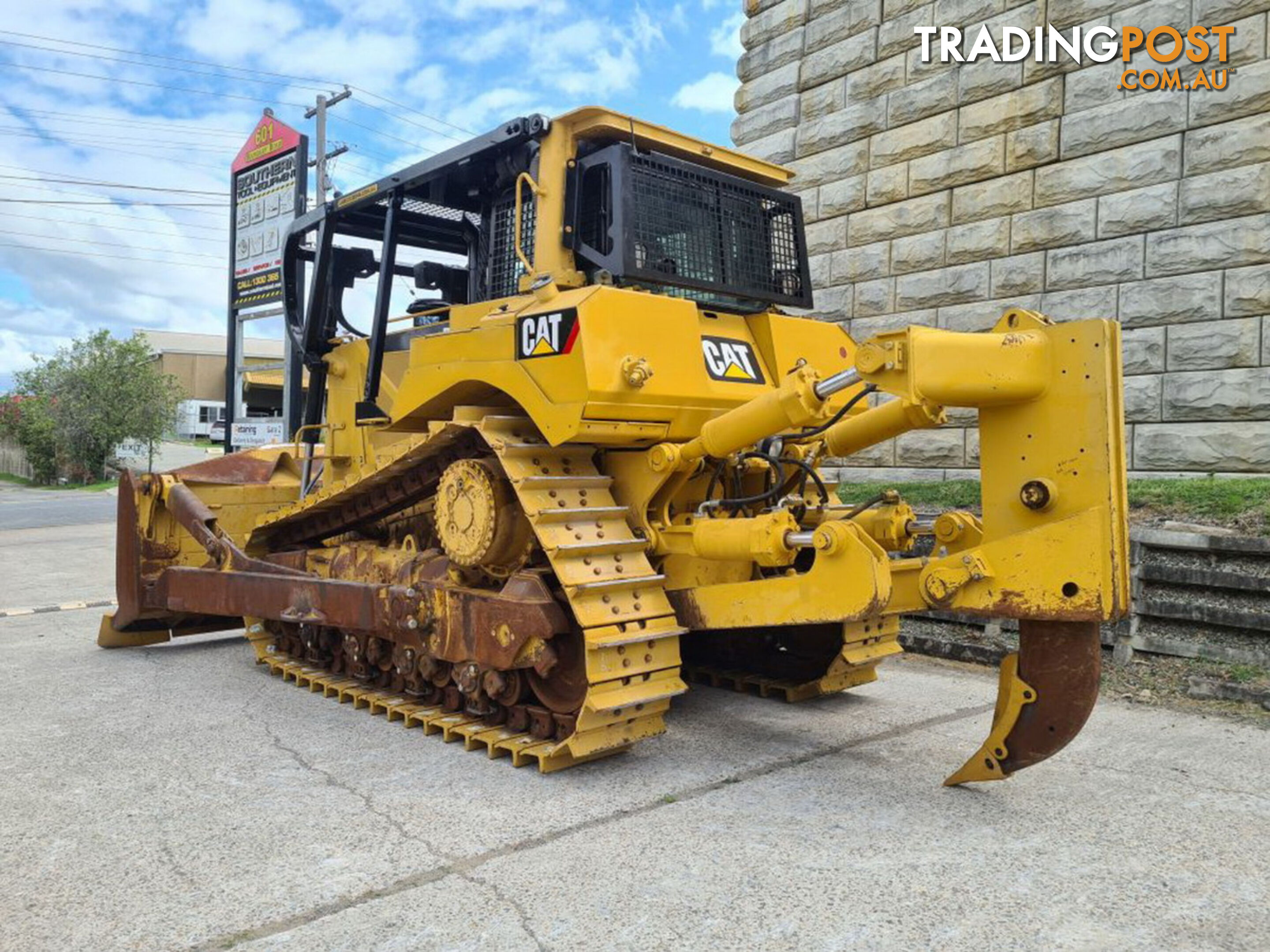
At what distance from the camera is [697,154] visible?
5.25m

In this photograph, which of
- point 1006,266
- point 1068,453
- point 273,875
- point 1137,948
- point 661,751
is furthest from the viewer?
point 1006,266

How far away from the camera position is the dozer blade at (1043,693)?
11.6ft

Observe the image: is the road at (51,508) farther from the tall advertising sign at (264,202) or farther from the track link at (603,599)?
the track link at (603,599)

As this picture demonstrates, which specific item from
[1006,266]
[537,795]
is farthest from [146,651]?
[1006,266]

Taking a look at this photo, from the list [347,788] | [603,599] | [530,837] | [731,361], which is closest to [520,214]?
[731,361]

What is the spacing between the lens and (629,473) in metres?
4.84

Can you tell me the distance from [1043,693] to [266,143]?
1617cm

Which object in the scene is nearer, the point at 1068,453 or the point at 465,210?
the point at 1068,453

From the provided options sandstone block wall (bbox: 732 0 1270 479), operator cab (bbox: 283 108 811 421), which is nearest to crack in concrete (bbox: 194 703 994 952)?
operator cab (bbox: 283 108 811 421)

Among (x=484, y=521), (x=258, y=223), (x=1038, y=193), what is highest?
(x=258, y=223)

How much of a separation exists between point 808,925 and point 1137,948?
884mm

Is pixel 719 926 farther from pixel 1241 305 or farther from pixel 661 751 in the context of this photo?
pixel 1241 305

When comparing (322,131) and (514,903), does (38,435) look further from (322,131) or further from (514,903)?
(514,903)
